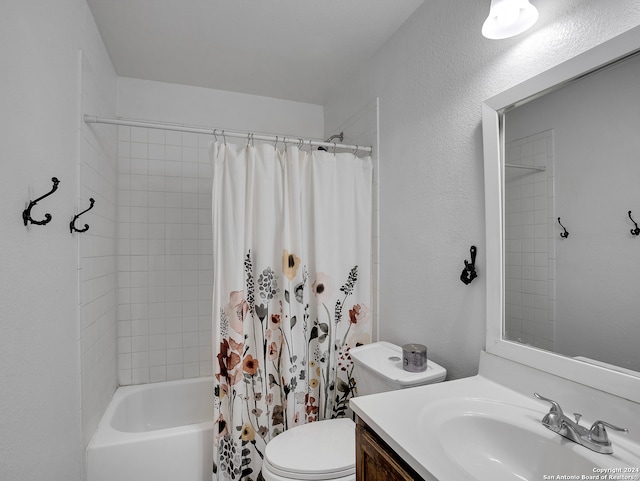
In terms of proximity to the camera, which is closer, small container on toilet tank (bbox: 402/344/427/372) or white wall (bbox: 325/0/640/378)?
white wall (bbox: 325/0/640/378)

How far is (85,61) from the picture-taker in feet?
5.08

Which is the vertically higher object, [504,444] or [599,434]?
[599,434]

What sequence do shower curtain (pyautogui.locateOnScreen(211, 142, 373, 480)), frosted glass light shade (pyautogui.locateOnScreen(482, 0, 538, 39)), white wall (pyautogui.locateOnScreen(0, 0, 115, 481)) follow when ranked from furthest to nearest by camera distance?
shower curtain (pyautogui.locateOnScreen(211, 142, 373, 480)), frosted glass light shade (pyautogui.locateOnScreen(482, 0, 538, 39)), white wall (pyautogui.locateOnScreen(0, 0, 115, 481))

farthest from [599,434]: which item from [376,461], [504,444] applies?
[376,461]

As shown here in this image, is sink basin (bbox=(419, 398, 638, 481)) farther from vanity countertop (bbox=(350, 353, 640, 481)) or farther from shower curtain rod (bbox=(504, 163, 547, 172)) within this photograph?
shower curtain rod (bbox=(504, 163, 547, 172))

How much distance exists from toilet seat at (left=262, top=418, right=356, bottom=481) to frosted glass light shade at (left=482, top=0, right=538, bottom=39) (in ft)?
5.32

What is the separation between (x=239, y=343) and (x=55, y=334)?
0.73 m

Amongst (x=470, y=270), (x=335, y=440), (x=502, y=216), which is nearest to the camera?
(x=502, y=216)

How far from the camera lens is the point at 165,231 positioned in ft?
7.91

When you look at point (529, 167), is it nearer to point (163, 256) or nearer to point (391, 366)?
point (391, 366)

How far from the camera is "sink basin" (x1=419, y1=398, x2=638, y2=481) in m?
0.77

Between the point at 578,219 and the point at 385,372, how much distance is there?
0.87 meters

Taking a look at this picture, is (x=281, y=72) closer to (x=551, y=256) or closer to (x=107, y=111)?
(x=107, y=111)

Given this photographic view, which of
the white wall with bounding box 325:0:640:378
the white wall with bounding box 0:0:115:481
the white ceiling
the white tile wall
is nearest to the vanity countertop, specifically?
the white wall with bounding box 325:0:640:378
